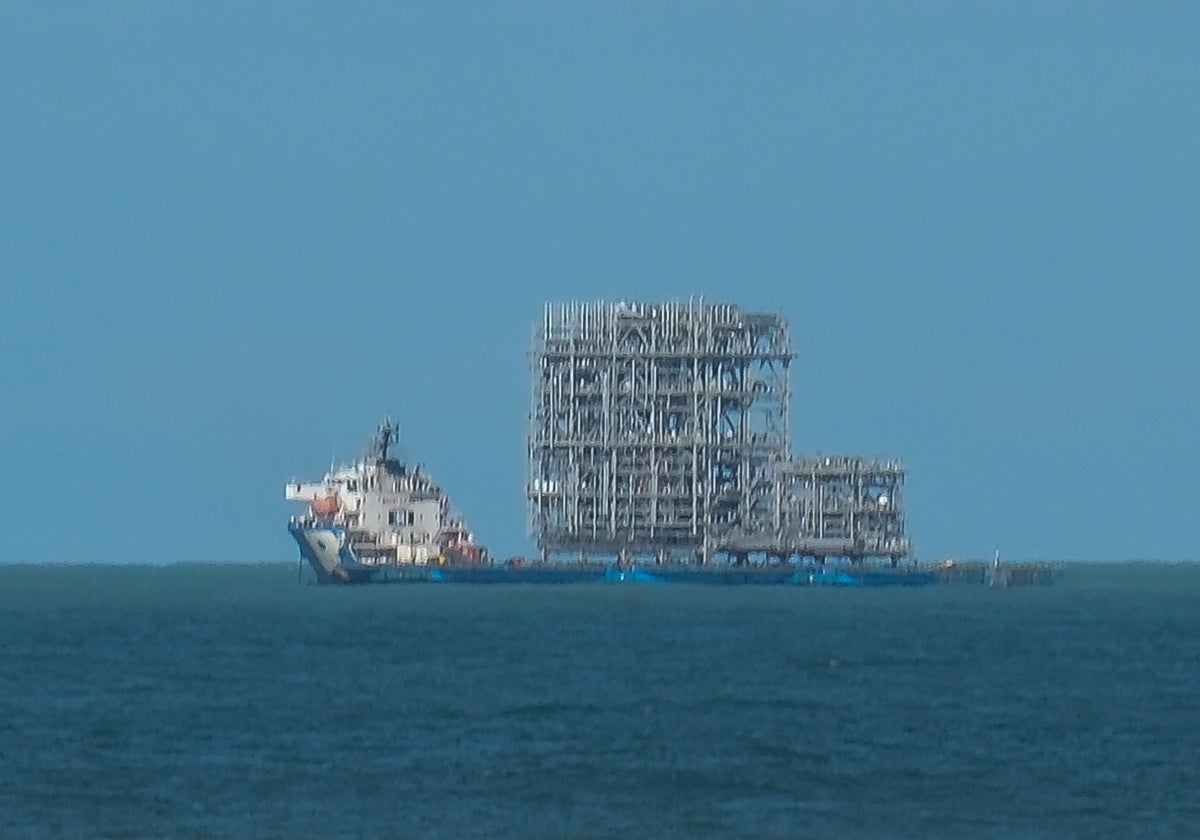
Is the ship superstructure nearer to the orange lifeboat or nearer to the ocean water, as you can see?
the orange lifeboat

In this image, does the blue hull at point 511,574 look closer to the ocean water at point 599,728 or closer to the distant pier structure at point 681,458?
the distant pier structure at point 681,458

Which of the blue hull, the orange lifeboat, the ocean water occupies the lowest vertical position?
the ocean water

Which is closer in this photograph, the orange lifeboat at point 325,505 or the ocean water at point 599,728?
the ocean water at point 599,728

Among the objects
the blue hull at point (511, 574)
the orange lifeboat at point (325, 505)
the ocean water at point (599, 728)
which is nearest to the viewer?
the ocean water at point (599, 728)

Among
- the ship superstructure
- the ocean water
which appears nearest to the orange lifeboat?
the ship superstructure

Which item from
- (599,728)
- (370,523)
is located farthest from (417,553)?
(599,728)

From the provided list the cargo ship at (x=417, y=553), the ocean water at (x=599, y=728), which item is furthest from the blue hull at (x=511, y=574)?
the ocean water at (x=599, y=728)
